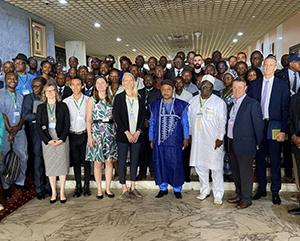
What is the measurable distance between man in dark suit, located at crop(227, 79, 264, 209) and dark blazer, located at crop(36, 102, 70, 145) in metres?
2.31

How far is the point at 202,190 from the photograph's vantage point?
4188 mm

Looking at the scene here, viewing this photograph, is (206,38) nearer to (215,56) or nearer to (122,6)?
(122,6)

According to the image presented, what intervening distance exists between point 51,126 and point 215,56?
3.91 meters

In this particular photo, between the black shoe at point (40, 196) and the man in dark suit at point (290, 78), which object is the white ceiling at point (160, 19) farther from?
the black shoe at point (40, 196)

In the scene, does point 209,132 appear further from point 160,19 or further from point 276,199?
point 160,19

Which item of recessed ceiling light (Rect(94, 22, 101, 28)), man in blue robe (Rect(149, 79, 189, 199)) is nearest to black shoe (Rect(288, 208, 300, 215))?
man in blue robe (Rect(149, 79, 189, 199))

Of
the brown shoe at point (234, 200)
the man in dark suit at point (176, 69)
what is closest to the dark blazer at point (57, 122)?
the man in dark suit at point (176, 69)

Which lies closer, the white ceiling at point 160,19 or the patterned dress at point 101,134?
the patterned dress at point 101,134

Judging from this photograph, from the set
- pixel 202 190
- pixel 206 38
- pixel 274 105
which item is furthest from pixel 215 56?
pixel 206 38

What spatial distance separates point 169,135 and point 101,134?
1.00 m

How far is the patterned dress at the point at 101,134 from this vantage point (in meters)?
4.10

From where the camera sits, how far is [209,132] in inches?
153

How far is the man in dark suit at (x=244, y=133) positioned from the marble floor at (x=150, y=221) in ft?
1.29

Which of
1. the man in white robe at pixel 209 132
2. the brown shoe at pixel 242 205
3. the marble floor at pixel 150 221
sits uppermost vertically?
the man in white robe at pixel 209 132
